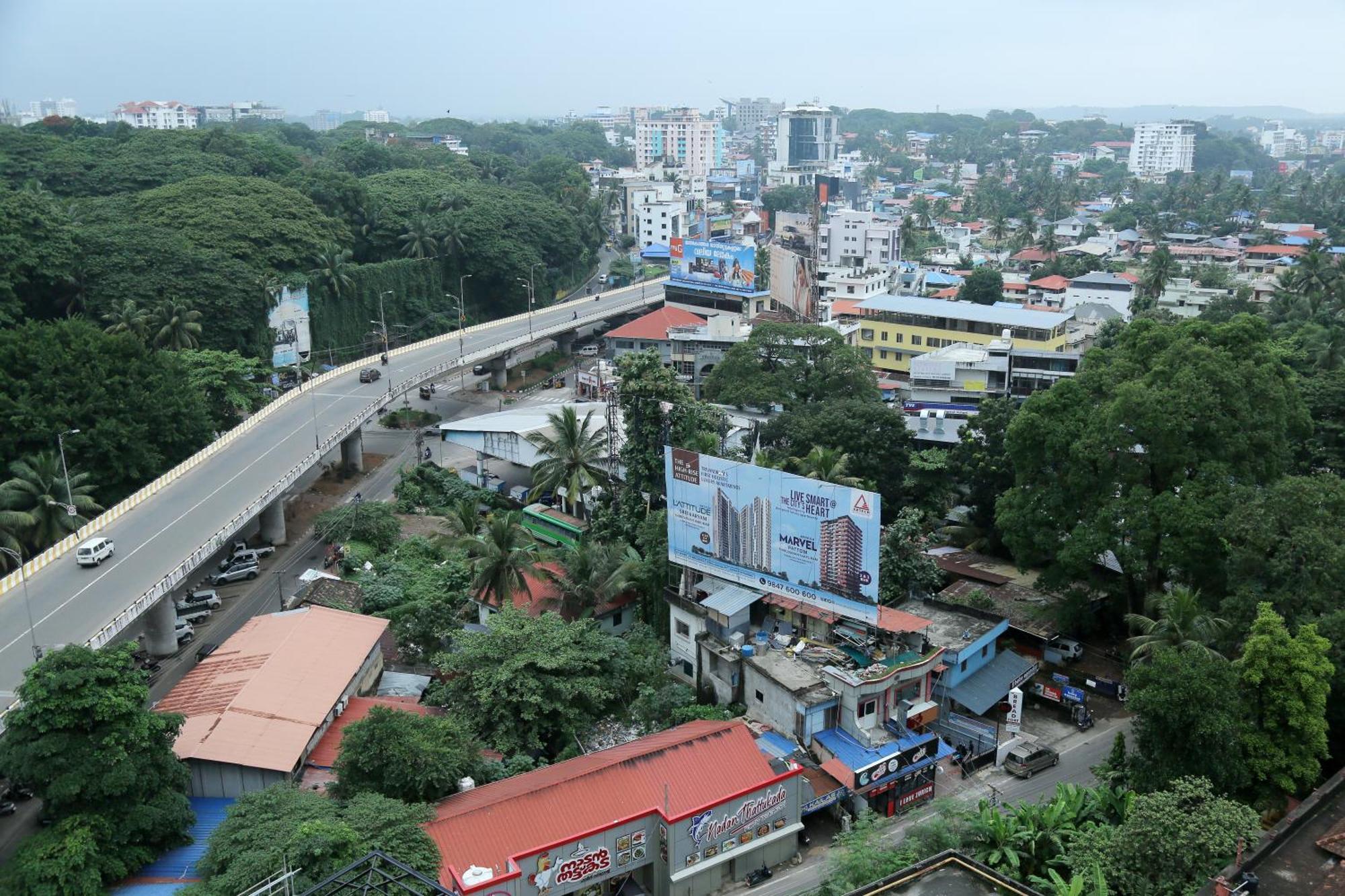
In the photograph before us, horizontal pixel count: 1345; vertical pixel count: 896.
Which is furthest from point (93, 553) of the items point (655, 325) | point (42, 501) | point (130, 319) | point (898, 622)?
point (655, 325)

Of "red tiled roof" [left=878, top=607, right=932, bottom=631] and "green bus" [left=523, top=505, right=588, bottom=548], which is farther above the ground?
"red tiled roof" [left=878, top=607, right=932, bottom=631]

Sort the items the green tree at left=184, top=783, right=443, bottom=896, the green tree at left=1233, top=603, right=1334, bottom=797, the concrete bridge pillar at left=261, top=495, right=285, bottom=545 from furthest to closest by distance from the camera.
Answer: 1. the concrete bridge pillar at left=261, top=495, right=285, bottom=545
2. the green tree at left=1233, top=603, right=1334, bottom=797
3. the green tree at left=184, top=783, right=443, bottom=896

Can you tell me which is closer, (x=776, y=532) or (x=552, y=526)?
(x=776, y=532)

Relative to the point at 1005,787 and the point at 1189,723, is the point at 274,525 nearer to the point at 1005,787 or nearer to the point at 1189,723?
the point at 1005,787

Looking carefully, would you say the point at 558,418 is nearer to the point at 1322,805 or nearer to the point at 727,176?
the point at 1322,805

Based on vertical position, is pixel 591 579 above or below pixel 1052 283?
below

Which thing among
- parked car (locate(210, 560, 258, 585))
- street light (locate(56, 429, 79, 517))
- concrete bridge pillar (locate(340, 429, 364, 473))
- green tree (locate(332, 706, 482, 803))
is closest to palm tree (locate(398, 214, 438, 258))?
concrete bridge pillar (locate(340, 429, 364, 473))

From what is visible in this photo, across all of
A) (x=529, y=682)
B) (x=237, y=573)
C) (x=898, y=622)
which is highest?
(x=898, y=622)

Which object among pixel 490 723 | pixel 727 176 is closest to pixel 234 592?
pixel 490 723

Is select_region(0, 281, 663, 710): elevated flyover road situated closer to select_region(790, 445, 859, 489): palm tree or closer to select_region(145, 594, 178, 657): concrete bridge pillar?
select_region(145, 594, 178, 657): concrete bridge pillar
